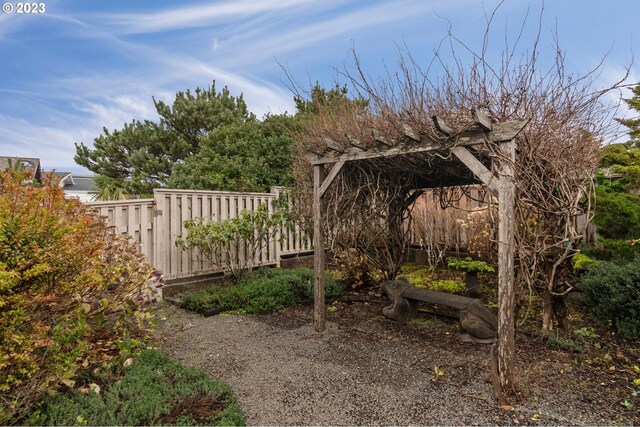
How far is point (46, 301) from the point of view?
6.57 feet

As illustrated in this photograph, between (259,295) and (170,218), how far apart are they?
1.86 metres

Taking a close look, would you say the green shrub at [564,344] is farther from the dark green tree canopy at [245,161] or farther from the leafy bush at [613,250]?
the dark green tree canopy at [245,161]

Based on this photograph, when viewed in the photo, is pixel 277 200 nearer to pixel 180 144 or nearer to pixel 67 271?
pixel 67 271

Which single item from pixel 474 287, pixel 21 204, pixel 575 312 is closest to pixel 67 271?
pixel 21 204

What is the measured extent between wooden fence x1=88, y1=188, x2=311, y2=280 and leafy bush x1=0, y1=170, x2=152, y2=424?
2275 mm

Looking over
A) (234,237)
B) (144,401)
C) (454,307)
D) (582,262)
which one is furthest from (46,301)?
(582,262)

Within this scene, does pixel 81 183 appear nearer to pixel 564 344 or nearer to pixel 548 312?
pixel 548 312

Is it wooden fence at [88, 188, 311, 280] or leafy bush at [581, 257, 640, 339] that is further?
wooden fence at [88, 188, 311, 280]

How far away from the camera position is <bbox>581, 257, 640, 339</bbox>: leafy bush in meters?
3.58

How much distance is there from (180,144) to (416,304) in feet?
39.7

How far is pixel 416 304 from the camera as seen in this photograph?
438cm

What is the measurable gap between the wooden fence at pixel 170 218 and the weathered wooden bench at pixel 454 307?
2616mm
